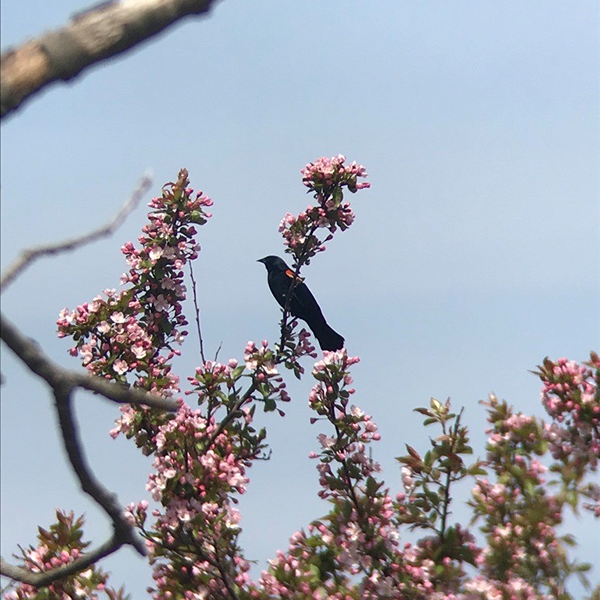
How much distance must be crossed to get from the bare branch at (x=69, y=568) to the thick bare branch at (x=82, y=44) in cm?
145

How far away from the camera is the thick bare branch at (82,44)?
7.86 ft

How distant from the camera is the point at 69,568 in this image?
3.03 meters

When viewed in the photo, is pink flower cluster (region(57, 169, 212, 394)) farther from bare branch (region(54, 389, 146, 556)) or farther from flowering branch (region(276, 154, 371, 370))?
bare branch (region(54, 389, 146, 556))

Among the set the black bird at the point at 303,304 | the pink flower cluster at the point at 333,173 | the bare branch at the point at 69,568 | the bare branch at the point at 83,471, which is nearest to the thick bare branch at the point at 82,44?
the bare branch at the point at 83,471

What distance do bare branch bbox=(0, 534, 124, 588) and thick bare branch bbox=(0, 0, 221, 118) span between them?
1.45 metres

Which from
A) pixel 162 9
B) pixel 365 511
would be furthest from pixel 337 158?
pixel 162 9

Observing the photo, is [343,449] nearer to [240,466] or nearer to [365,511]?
[365,511]

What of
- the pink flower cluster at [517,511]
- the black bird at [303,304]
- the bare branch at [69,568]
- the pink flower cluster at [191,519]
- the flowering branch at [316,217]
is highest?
the black bird at [303,304]

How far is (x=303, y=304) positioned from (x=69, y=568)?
259 inches

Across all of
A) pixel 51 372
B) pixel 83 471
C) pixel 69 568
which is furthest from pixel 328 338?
pixel 51 372

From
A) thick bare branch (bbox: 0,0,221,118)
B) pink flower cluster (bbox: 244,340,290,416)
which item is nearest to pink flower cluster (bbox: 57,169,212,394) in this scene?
pink flower cluster (bbox: 244,340,290,416)

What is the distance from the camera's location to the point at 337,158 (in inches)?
276

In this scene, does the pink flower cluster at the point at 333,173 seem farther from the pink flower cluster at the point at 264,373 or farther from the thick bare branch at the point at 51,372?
the thick bare branch at the point at 51,372

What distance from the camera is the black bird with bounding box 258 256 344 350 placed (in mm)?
9484
